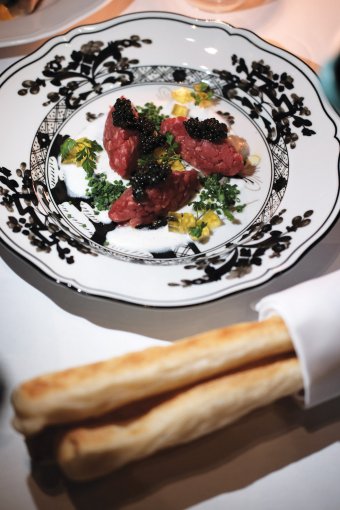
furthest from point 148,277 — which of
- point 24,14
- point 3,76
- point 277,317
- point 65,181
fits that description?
point 24,14

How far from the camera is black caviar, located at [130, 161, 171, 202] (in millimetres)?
1398

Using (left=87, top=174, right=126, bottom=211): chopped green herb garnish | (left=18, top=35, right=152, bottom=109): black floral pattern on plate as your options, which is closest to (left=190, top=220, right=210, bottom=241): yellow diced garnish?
(left=87, top=174, right=126, bottom=211): chopped green herb garnish

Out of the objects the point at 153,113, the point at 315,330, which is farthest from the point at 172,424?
the point at 153,113

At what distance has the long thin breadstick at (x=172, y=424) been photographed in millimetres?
903

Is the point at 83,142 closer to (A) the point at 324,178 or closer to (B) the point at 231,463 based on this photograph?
(A) the point at 324,178

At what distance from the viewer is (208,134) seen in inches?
59.7

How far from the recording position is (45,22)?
5.71ft

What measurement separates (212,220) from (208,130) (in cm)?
28

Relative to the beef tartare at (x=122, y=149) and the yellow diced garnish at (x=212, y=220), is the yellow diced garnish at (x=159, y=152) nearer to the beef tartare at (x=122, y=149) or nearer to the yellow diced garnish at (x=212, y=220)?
the beef tartare at (x=122, y=149)

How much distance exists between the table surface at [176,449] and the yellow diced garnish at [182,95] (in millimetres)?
649

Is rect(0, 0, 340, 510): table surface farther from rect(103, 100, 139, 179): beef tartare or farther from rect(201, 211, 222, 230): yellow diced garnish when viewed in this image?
rect(103, 100, 139, 179): beef tartare

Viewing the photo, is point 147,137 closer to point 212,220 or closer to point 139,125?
point 139,125

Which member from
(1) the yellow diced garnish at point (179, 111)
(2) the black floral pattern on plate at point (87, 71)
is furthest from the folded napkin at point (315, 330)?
(2) the black floral pattern on plate at point (87, 71)

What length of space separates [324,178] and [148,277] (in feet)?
1.71
